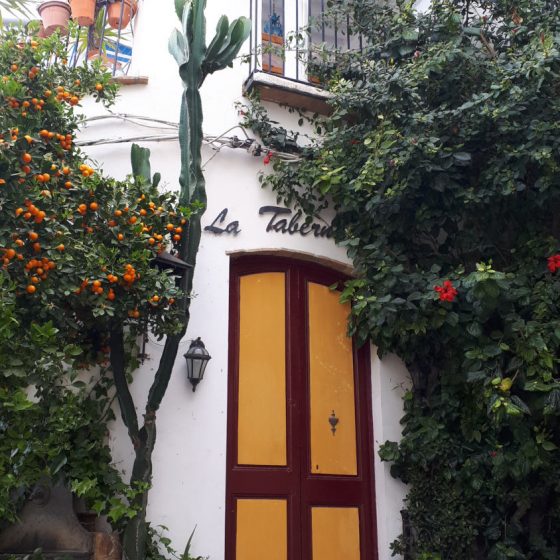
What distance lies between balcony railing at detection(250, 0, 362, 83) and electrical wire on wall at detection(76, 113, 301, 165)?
644 mm

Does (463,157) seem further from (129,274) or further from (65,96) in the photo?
(65,96)

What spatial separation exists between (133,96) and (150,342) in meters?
2.04

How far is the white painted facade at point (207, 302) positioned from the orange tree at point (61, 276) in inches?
18.6

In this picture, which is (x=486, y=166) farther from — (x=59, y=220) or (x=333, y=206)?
(x=59, y=220)

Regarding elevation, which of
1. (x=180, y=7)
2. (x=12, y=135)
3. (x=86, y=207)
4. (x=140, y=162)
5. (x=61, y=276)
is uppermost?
(x=180, y=7)

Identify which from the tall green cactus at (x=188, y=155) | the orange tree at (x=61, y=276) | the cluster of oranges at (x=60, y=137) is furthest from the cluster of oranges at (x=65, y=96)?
the tall green cactus at (x=188, y=155)

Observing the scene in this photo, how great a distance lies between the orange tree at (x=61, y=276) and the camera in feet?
13.0

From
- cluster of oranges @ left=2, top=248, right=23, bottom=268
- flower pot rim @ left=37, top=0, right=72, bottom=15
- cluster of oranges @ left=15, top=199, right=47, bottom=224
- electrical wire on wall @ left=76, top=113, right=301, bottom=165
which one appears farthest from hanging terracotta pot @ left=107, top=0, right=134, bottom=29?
cluster of oranges @ left=2, top=248, right=23, bottom=268

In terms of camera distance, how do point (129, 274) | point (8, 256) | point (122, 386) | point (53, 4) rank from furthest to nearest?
point (53, 4) → point (122, 386) → point (129, 274) → point (8, 256)

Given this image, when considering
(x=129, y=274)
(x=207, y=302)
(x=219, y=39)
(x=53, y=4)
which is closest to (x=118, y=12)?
(x=53, y=4)

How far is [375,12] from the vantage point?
6312 mm

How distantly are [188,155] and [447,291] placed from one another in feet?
6.54

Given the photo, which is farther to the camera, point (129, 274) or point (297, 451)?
point (297, 451)

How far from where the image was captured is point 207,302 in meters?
5.47
